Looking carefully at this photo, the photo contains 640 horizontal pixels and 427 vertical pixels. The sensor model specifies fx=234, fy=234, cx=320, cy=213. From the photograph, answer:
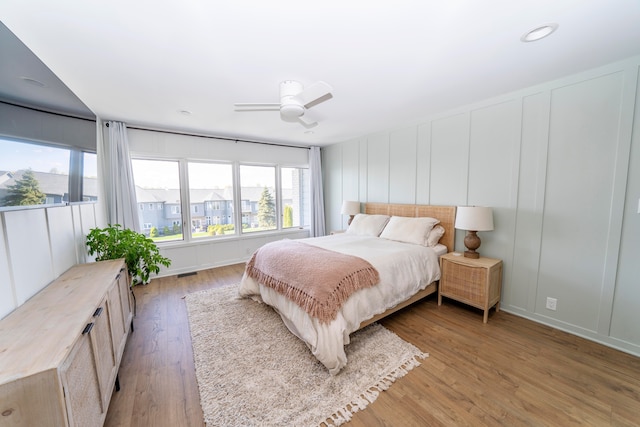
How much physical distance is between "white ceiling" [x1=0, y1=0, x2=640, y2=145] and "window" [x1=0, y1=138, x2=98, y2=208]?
0.34m

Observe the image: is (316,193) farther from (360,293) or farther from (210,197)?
(360,293)

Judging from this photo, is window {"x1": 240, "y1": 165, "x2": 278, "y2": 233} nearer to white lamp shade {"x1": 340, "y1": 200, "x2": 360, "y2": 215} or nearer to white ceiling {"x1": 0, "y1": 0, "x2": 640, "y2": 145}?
white lamp shade {"x1": 340, "y1": 200, "x2": 360, "y2": 215}

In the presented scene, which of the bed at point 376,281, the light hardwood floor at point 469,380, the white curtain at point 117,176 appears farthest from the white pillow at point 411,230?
the white curtain at point 117,176

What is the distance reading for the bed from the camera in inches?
72.8

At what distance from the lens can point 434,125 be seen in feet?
10.8

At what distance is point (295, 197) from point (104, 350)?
14.0 ft

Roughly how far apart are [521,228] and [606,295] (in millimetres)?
825

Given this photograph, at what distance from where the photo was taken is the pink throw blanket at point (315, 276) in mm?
1890

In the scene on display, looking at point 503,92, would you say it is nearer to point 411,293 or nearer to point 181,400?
point 411,293

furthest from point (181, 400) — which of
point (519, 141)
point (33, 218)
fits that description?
point (519, 141)

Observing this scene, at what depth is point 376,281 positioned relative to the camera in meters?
2.20

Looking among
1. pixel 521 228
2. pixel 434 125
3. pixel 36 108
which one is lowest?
pixel 521 228

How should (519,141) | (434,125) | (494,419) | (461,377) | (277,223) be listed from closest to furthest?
(494,419) → (461,377) → (519,141) → (434,125) → (277,223)

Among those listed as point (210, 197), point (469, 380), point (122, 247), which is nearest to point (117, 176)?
point (210, 197)
